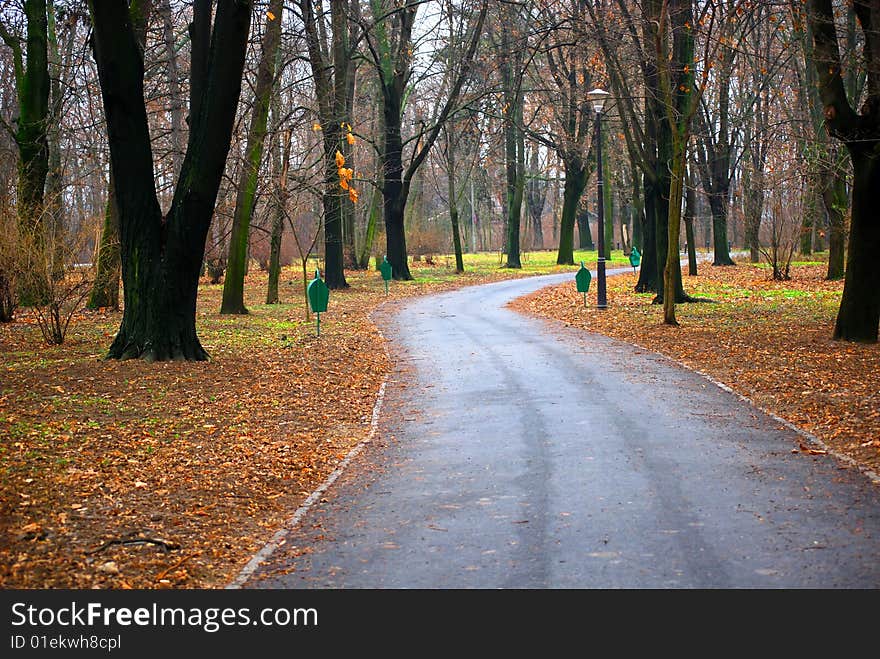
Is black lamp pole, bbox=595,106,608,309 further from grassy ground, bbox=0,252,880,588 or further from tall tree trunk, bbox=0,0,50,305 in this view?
tall tree trunk, bbox=0,0,50,305

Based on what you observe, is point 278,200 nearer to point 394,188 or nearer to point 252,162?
point 252,162

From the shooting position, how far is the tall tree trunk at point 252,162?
70.1 feet

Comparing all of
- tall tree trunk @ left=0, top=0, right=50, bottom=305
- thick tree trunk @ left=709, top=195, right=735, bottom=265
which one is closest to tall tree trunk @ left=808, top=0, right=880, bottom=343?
tall tree trunk @ left=0, top=0, right=50, bottom=305

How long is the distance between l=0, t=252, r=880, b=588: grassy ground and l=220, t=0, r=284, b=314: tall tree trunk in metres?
1.61

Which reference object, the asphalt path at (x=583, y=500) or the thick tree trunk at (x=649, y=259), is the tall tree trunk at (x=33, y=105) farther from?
the thick tree trunk at (x=649, y=259)

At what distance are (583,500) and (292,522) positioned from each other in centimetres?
220

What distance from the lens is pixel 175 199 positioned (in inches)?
570

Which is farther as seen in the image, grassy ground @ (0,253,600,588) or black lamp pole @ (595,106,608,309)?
black lamp pole @ (595,106,608,309)

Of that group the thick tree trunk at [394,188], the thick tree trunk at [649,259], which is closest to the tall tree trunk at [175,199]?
the thick tree trunk at [649,259]

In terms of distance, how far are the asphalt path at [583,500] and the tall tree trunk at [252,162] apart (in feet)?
35.1

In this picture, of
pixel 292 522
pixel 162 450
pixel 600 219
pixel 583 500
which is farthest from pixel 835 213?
pixel 292 522

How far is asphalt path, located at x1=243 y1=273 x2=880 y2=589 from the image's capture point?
5.89m

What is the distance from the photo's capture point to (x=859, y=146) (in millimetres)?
15406
